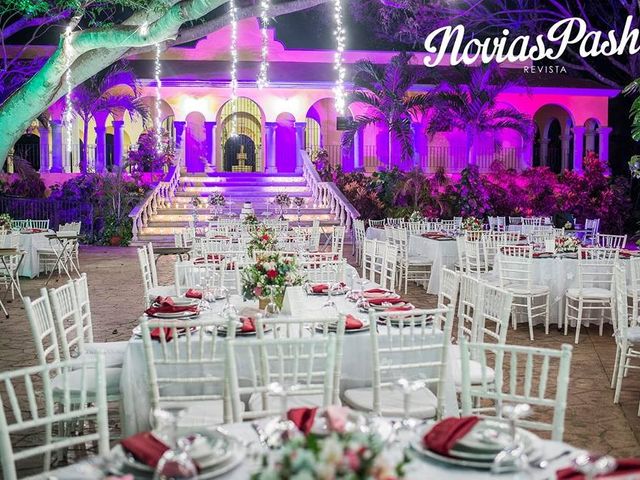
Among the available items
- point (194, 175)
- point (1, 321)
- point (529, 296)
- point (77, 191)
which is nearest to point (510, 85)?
point (194, 175)

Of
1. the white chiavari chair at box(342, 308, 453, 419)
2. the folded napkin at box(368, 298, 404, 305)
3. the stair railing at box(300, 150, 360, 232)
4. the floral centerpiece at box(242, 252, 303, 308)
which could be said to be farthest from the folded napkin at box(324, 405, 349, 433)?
the stair railing at box(300, 150, 360, 232)

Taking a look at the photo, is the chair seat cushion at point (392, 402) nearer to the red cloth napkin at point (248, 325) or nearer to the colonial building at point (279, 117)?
the red cloth napkin at point (248, 325)

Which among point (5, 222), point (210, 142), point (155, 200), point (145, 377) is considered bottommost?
point (145, 377)

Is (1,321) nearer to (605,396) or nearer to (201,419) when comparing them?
(201,419)

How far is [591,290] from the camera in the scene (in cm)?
874

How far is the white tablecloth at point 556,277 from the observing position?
30.0 feet

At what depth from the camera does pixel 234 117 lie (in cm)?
2880

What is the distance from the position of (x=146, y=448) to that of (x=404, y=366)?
75.9 inches

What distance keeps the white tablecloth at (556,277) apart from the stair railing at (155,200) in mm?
12978

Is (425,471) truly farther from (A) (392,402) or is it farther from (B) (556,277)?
(B) (556,277)

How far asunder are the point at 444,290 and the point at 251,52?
24041 millimetres

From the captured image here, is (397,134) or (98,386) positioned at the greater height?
(397,134)

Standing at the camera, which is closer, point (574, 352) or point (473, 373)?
point (473, 373)

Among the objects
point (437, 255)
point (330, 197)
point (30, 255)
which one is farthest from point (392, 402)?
point (330, 197)
